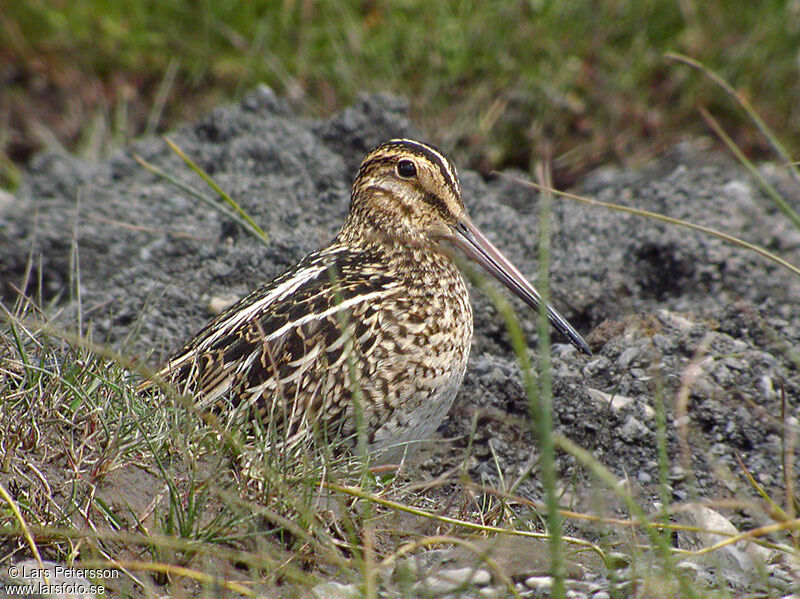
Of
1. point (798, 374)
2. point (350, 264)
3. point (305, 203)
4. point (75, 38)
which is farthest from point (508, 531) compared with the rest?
point (75, 38)

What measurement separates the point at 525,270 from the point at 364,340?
4.26ft

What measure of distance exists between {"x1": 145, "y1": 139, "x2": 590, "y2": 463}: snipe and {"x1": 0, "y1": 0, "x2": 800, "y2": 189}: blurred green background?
1.74 meters

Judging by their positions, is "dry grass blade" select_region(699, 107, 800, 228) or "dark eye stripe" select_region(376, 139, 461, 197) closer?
"dry grass blade" select_region(699, 107, 800, 228)

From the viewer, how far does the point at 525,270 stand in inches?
163

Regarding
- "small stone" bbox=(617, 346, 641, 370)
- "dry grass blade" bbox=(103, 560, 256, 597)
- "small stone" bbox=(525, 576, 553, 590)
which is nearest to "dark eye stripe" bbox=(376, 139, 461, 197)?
"small stone" bbox=(617, 346, 641, 370)

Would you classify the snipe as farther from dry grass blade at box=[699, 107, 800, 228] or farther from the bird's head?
dry grass blade at box=[699, 107, 800, 228]


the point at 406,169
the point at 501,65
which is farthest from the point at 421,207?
the point at 501,65

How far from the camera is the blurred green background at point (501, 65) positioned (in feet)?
17.1

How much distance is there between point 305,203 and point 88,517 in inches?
83.1

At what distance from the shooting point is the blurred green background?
521 centimetres

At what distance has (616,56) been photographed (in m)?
5.43

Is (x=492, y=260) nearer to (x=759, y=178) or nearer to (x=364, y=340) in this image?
(x=364, y=340)

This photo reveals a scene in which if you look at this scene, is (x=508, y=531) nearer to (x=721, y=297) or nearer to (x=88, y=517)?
(x=88, y=517)

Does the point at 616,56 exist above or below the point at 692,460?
above
